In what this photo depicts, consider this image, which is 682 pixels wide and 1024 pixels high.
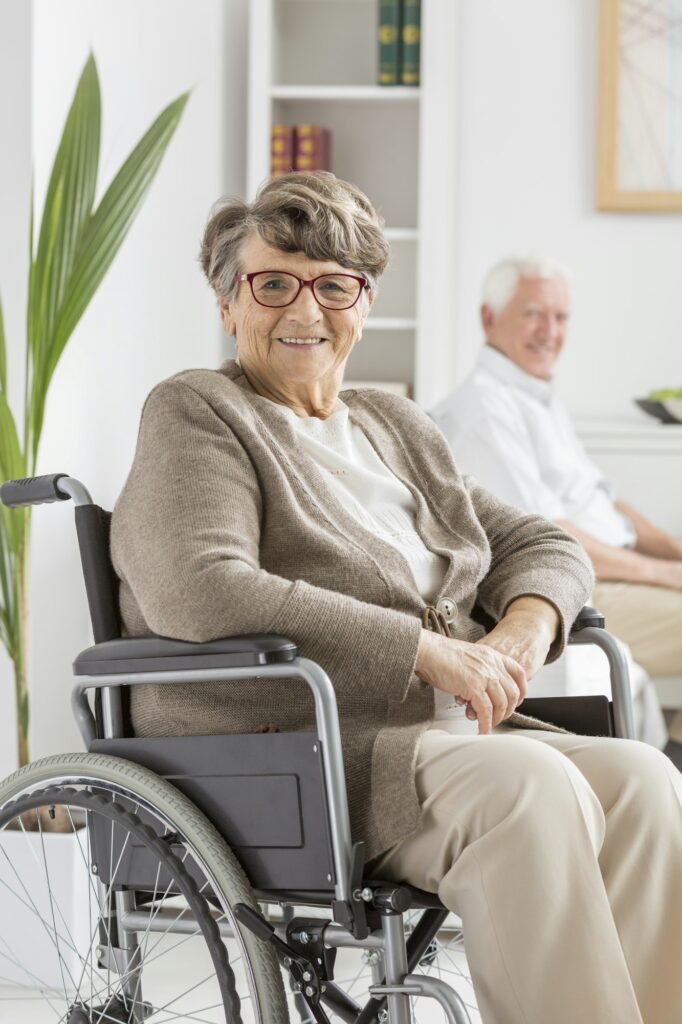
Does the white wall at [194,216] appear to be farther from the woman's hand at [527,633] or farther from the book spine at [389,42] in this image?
the woman's hand at [527,633]

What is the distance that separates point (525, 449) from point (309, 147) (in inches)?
53.1

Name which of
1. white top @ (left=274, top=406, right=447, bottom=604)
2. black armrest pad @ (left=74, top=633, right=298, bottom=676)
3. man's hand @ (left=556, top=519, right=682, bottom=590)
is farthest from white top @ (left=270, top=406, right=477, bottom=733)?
man's hand @ (left=556, top=519, right=682, bottom=590)

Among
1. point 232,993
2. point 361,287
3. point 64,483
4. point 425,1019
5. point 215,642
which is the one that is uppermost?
point 361,287

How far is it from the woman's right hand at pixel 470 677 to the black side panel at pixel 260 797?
0.58 feet

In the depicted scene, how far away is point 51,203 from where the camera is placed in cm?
230

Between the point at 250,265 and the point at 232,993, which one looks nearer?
the point at 232,993

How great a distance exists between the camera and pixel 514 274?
3.48 m

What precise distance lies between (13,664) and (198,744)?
3.35 feet

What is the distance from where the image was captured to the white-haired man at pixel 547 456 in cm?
314

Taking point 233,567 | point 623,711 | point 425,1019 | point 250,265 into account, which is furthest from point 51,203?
point 425,1019

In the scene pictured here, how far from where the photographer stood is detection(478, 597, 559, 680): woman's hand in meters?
1.55

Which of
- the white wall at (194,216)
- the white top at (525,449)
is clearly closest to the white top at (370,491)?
the white wall at (194,216)

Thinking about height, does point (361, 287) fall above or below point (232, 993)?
above

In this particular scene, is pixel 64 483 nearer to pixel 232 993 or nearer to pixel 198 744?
pixel 198 744
